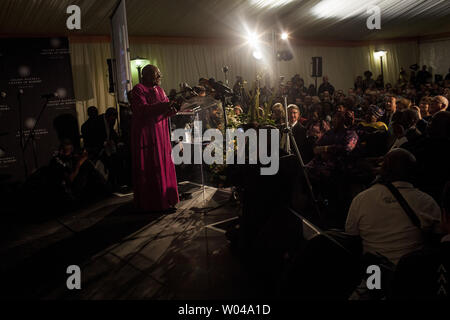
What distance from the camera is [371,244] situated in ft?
6.86

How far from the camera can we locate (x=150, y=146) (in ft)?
13.3

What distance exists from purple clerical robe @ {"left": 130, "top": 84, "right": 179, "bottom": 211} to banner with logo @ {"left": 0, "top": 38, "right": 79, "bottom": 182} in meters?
4.29

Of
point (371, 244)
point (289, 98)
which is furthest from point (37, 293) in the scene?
point (289, 98)

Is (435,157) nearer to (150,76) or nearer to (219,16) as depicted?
(150,76)

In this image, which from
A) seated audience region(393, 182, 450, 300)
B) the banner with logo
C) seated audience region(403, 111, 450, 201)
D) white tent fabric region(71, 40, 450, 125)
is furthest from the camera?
white tent fabric region(71, 40, 450, 125)

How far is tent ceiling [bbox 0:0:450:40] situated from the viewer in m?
6.16

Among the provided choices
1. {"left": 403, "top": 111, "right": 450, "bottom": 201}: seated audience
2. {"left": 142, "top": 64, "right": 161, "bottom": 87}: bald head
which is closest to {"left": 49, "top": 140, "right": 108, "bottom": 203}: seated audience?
{"left": 142, "top": 64, "right": 161, "bottom": 87}: bald head

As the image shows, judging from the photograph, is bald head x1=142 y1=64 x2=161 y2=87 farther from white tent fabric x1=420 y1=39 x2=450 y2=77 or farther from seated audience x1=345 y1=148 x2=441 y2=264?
white tent fabric x1=420 y1=39 x2=450 y2=77

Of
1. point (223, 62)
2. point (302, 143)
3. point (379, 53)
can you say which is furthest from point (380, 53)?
point (302, 143)

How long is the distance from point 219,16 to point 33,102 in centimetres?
440

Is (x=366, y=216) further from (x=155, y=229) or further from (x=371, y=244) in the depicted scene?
(x=155, y=229)

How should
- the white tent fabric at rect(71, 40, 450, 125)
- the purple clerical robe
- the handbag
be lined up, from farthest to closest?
the white tent fabric at rect(71, 40, 450, 125)
the purple clerical robe
the handbag

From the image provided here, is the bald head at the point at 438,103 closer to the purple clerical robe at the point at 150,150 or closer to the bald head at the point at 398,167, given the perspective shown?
the bald head at the point at 398,167

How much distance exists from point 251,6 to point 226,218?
445 cm
